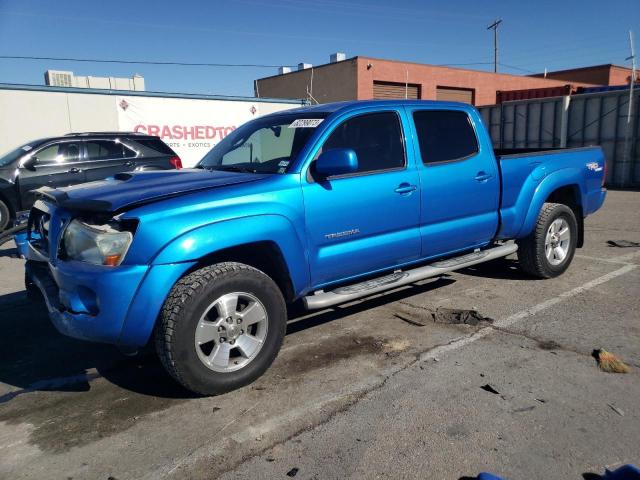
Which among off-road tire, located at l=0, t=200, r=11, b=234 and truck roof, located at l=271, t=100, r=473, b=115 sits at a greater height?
truck roof, located at l=271, t=100, r=473, b=115

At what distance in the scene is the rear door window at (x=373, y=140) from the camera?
13.2 feet

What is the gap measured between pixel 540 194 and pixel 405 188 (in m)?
1.94

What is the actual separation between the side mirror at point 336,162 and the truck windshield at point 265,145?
272mm

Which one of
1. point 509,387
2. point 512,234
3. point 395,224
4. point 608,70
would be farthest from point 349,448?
point 608,70

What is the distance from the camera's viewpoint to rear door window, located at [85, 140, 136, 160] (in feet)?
31.9

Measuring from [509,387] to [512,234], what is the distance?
2290 millimetres

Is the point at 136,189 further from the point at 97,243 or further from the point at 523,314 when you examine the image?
the point at 523,314

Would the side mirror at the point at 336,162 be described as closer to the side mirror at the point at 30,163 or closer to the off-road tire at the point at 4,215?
the side mirror at the point at 30,163

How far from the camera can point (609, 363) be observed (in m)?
3.55

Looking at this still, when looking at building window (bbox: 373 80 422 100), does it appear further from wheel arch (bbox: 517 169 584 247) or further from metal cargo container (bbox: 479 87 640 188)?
wheel arch (bbox: 517 169 584 247)

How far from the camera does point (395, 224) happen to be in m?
4.15

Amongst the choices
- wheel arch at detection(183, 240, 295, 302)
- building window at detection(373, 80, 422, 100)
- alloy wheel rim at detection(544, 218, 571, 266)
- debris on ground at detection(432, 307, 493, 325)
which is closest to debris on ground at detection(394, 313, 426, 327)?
debris on ground at detection(432, 307, 493, 325)

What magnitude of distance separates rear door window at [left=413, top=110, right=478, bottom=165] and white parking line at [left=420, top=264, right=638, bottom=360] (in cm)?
149

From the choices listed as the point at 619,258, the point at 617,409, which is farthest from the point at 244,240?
the point at 619,258
